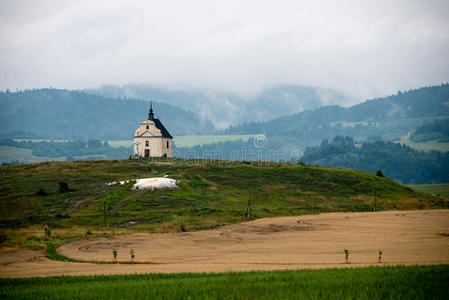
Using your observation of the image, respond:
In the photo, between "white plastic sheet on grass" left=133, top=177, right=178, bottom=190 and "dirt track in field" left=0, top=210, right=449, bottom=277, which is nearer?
"dirt track in field" left=0, top=210, right=449, bottom=277

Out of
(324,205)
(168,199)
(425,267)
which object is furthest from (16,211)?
(425,267)

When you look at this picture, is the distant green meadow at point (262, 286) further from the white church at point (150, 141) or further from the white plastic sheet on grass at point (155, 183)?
the white church at point (150, 141)

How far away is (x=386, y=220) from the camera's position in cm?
7394

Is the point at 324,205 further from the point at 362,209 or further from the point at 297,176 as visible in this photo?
the point at 297,176

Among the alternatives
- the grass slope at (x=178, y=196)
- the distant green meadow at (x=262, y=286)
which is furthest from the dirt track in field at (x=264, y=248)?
the grass slope at (x=178, y=196)

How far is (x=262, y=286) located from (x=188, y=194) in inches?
2375

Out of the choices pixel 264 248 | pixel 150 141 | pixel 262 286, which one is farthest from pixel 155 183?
pixel 262 286

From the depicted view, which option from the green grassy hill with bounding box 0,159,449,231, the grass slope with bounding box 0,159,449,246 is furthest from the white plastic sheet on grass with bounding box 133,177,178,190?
the grass slope with bounding box 0,159,449,246

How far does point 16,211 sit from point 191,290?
59.1 m

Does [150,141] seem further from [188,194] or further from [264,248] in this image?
[264,248]

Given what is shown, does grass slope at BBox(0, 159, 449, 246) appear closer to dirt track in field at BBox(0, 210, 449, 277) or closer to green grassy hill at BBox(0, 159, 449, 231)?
green grassy hill at BBox(0, 159, 449, 231)

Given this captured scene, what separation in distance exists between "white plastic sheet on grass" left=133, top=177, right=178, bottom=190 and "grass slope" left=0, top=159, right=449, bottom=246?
5.71 feet

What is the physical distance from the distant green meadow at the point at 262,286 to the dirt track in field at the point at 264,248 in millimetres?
5093

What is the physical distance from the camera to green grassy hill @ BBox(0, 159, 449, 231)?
254ft
